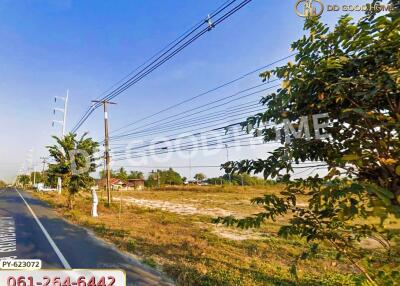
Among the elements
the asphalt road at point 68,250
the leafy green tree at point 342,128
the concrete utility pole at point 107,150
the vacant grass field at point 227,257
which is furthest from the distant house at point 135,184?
the leafy green tree at point 342,128

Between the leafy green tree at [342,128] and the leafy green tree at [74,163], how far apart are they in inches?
809

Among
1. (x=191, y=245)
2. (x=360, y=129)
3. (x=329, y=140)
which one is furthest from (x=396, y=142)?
(x=191, y=245)

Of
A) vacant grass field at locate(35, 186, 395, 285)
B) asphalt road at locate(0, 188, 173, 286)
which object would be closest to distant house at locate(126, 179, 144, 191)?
asphalt road at locate(0, 188, 173, 286)

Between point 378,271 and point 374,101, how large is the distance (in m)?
1.30

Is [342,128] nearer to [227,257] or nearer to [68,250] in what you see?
[227,257]

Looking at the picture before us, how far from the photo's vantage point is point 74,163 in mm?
21594

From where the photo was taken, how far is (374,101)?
226cm

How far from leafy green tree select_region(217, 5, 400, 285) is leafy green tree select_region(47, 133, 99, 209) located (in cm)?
2055

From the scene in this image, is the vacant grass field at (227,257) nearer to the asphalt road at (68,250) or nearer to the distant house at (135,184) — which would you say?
the asphalt road at (68,250)

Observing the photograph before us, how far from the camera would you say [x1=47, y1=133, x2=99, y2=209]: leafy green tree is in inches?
842

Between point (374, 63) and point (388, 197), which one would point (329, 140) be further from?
point (388, 197)

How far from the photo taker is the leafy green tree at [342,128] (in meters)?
2.06

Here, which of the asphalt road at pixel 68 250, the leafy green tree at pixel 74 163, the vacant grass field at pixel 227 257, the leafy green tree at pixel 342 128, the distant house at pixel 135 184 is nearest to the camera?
the leafy green tree at pixel 342 128

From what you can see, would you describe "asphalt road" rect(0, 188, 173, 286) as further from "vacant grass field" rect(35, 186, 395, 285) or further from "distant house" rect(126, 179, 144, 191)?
"distant house" rect(126, 179, 144, 191)
